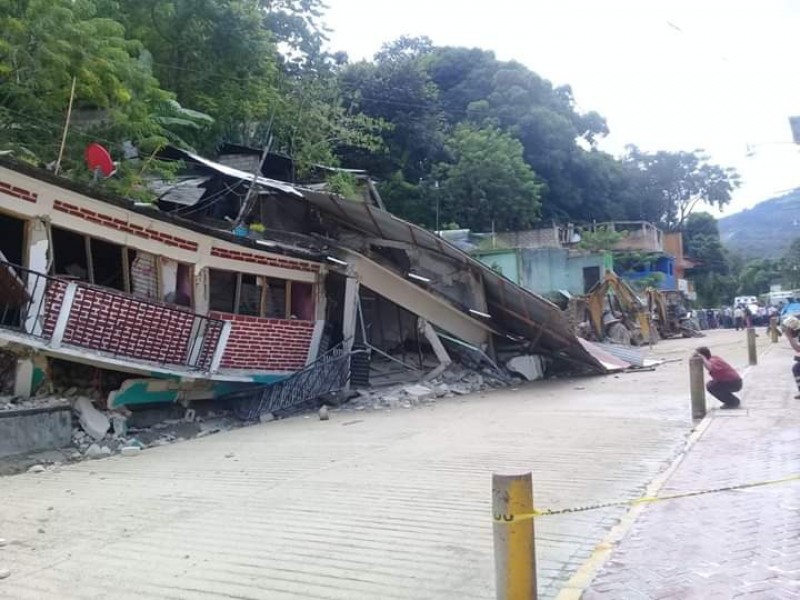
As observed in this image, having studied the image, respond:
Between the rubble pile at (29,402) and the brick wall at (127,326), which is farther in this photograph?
the brick wall at (127,326)

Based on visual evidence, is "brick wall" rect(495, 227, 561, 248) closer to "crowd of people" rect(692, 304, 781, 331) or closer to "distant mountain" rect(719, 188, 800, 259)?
"crowd of people" rect(692, 304, 781, 331)

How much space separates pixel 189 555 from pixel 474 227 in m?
33.5

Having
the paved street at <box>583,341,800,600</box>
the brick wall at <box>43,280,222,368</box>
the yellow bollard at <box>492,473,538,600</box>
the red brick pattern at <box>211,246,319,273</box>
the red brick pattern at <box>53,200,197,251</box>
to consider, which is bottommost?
the paved street at <box>583,341,800,600</box>

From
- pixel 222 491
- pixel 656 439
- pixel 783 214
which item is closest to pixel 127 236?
pixel 222 491

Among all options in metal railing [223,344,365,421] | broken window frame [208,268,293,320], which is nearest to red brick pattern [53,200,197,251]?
broken window frame [208,268,293,320]

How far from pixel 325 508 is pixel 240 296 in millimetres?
8312

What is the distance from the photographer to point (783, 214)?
102 m

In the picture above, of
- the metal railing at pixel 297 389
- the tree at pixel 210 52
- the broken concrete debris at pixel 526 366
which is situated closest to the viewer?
the metal railing at pixel 297 389

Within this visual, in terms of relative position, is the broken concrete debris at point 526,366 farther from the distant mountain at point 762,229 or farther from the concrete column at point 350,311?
the distant mountain at point 762,229

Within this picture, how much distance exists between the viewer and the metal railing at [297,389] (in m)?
14.0

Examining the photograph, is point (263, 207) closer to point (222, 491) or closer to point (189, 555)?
point (222, 491)

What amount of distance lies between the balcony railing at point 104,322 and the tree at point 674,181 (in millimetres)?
45256

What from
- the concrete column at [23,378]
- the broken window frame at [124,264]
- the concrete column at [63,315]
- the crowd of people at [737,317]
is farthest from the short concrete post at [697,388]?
the crowd of people at [737,317]

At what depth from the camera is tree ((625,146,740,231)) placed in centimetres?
5262
